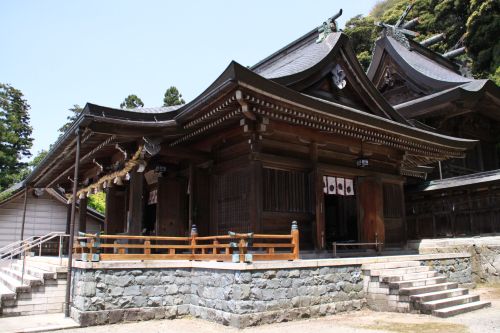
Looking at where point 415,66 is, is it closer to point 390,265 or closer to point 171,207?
point 390,265

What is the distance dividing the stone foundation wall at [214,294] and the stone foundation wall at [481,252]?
604cm

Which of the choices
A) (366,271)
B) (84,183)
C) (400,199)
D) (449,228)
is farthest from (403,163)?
(84,183)

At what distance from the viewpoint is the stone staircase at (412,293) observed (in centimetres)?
915

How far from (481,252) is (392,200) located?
327 cm

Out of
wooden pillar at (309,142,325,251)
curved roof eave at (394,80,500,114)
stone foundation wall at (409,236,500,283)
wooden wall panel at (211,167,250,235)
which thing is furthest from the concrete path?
curved roof eave at (394,80,500,114)

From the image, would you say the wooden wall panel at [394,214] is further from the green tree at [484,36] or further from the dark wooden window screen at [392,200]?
the green tree at [484,36]

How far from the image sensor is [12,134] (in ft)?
111

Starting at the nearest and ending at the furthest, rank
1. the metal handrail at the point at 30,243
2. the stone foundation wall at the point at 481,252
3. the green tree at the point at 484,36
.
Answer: the metal handrail at the point at 30,243 < the stone foundation wall at the point at 481,252 < the green tree at the point at 484,36

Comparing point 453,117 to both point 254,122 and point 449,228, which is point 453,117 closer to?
point 449,228

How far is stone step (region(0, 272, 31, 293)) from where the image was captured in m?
9.54

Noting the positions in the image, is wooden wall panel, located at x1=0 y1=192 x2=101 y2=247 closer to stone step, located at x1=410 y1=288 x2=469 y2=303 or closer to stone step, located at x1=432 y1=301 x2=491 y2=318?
stone step, located at x1=410 y1=288 x2=469 y2=303

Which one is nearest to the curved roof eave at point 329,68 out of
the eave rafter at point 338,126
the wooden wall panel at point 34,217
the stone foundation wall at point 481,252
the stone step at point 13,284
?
the eave rafter at point 338,126

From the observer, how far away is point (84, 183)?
54.2 feet

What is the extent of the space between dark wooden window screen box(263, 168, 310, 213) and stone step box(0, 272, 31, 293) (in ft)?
19.5
